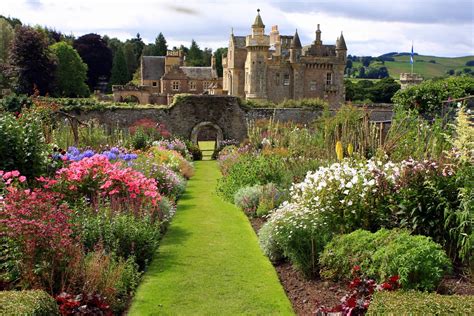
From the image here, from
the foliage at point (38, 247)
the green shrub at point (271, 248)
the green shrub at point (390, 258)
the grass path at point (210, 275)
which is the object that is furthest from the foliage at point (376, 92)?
the foliage at point (38, 247)

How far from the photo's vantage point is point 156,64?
56.0 metres

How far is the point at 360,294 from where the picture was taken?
5.39 metres

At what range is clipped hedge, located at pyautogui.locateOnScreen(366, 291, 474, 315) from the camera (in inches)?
171

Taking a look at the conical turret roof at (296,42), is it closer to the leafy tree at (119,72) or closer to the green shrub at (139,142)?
the green shrub at (139,142)

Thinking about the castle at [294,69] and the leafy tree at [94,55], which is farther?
the leafy tree at [94,55]

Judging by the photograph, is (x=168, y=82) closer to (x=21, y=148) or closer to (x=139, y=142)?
(x=139, y=142)

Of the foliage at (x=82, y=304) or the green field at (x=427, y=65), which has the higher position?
the green field at (x=427, y=65)

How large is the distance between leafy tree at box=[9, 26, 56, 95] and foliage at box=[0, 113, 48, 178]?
3747cm

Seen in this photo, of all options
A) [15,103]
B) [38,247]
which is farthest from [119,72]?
[38,247]

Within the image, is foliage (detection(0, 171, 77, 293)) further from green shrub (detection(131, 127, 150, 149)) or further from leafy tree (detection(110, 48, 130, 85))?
leafy tree (detection(110, 48, 130, 85))

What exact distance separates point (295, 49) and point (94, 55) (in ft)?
104

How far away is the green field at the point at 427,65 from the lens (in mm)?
95650

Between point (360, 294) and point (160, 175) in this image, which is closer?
point (360, 294)

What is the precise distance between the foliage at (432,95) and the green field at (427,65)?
8039 centimetres
